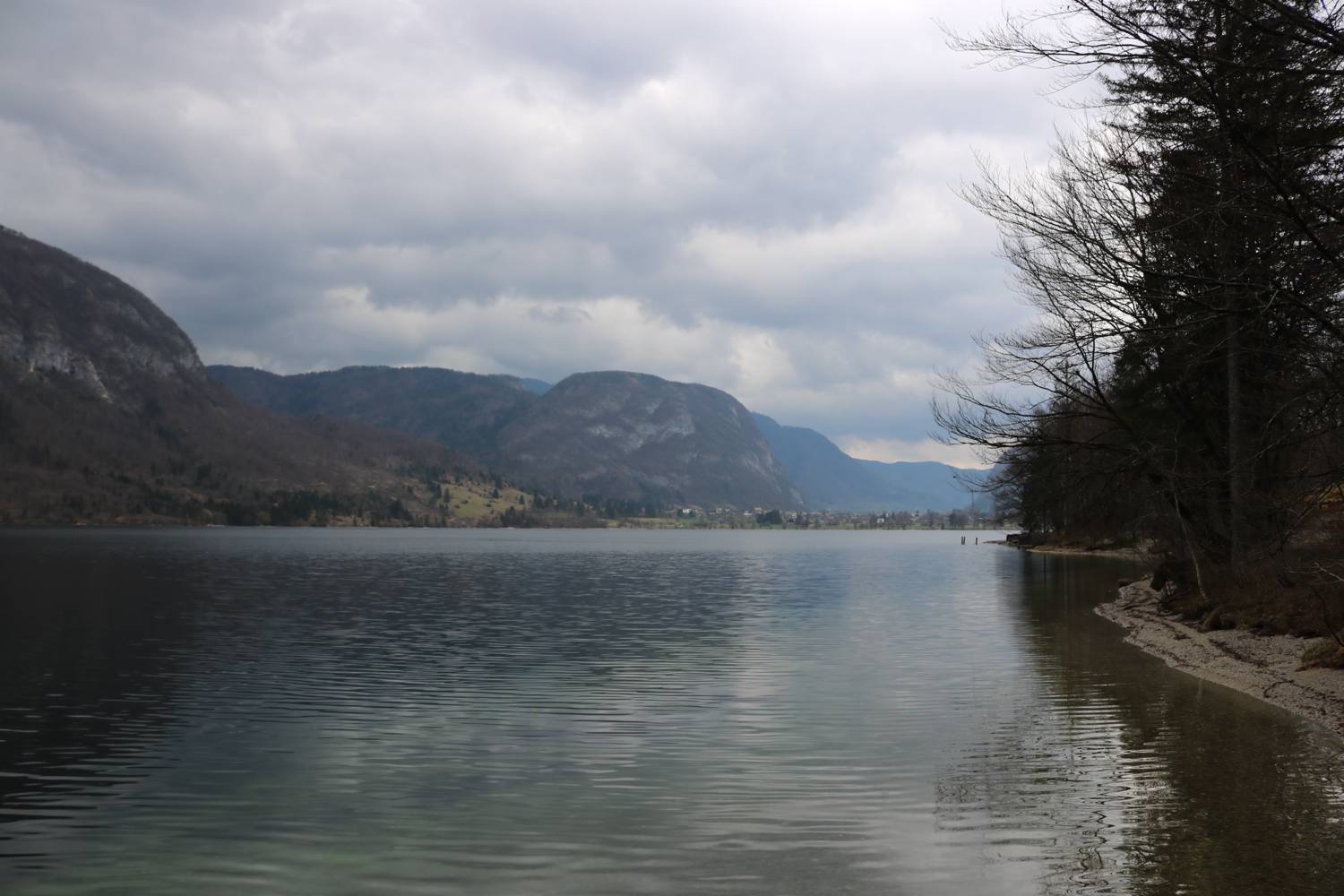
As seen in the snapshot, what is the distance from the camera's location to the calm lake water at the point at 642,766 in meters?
11.1

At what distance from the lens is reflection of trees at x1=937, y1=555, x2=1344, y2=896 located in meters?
10.6

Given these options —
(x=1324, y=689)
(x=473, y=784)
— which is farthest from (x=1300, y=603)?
(x=473, y=784)

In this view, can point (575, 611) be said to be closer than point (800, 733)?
No

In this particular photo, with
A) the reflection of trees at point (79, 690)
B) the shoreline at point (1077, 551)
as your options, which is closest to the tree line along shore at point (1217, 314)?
the reflection of trees at point (79, 690)

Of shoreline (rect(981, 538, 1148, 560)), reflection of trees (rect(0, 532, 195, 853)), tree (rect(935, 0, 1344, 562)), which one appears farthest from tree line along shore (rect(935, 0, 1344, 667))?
shoreline (rect(981, 538, 1148, 560))

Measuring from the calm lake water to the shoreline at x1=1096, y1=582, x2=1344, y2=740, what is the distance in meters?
0.78

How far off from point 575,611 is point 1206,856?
121 ft

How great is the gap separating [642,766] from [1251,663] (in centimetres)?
1624

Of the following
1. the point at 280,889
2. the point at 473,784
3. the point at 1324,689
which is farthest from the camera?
the point at 1324,689

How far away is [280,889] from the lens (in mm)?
10617

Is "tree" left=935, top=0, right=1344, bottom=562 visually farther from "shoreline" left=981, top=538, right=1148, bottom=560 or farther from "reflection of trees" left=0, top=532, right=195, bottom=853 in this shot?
"shoreline" left=981, top=538, right=1148, bottom=560

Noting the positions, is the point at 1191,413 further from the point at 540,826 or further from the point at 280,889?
the point at 280,889

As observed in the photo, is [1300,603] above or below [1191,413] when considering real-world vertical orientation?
below

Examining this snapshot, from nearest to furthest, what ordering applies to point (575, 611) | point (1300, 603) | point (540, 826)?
point (540, 826), point (1300, 603), point (575, 611)
